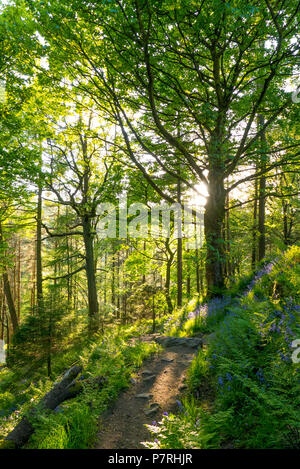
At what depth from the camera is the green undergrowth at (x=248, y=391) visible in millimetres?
2268

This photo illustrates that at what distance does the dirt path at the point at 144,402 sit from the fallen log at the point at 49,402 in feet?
2.69

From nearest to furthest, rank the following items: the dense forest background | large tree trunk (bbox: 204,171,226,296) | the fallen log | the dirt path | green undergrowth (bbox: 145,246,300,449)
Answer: green undergrowth (bbox: 145,246,300,449)
the dirt path
the fallen log
the dense forest background
large tree trunk (bbox: 204,171,226,296)

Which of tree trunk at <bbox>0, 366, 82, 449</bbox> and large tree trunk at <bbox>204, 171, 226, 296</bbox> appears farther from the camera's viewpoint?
large tree trunk at <bbox>204, 171, 226, 296</bbox>

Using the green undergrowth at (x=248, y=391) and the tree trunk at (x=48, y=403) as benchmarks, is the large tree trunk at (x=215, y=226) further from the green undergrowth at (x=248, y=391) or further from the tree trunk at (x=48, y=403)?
the tree trunk at (x=48, y=403)

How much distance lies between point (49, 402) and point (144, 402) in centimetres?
196

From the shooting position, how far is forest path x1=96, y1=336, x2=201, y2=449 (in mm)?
3430

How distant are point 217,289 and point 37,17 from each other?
965 cm

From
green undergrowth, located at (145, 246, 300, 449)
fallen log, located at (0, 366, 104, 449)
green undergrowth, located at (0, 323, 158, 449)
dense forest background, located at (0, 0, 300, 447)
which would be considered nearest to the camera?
green undergrowth, located at (145, 246, 300, 449)

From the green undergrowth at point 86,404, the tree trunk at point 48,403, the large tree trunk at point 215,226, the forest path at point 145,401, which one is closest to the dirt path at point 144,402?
the forest path at point 145,401

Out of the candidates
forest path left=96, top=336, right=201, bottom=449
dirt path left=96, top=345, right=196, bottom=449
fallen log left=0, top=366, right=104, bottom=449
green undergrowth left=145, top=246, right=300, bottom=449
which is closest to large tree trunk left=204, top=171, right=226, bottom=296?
forest path left=96, top=336, right=201, bottom=449

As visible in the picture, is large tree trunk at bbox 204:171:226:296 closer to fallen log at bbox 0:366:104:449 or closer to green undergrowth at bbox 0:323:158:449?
green undergrowth at bbox 0:323:158:449

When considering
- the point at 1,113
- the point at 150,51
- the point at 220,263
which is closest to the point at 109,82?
the point at 150,51

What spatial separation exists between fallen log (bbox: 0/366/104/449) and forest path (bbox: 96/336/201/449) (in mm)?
825

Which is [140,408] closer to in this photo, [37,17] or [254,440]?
[254,440]
